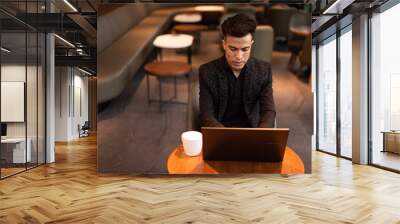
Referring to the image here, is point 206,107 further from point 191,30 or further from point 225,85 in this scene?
point 191,30

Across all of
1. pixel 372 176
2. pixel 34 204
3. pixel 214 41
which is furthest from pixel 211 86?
pixel 372 176

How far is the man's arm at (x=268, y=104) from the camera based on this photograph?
555 cm

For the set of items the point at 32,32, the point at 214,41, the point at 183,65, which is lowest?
the point at 183,65

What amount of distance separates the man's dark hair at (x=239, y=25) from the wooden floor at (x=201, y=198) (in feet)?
7.40

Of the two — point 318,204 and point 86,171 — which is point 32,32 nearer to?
point 86,171

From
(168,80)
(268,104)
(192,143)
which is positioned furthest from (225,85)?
(192,143)

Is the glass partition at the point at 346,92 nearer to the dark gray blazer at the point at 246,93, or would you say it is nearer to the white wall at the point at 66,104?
the dark gray blazer at the point at 246,93

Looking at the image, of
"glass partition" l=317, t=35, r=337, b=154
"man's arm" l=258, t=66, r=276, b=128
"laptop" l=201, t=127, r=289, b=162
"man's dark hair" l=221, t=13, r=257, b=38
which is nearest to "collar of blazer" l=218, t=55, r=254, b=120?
"man's arm" l=258, t=66, r=276, b=128

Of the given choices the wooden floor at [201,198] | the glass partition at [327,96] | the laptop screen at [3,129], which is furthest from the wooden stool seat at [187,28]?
the glass partition at [327,96]

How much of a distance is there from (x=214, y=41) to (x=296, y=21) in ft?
4.09

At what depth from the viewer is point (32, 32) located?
7230 millimetres

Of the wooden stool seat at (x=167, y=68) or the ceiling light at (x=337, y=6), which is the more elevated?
the ceiling light at (x=337, y=6)

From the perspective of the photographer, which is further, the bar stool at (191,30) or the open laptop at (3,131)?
the open laptop at (3,131)

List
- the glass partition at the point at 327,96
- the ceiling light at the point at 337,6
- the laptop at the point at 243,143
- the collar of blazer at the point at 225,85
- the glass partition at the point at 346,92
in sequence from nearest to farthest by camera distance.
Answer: the laptop at the point at 243,143
the collar of blazer at the point at 225,85
the ceiling light at the point at 337,6
the glass partition at the point at 346,92
the glass partition at the point at 327,96
